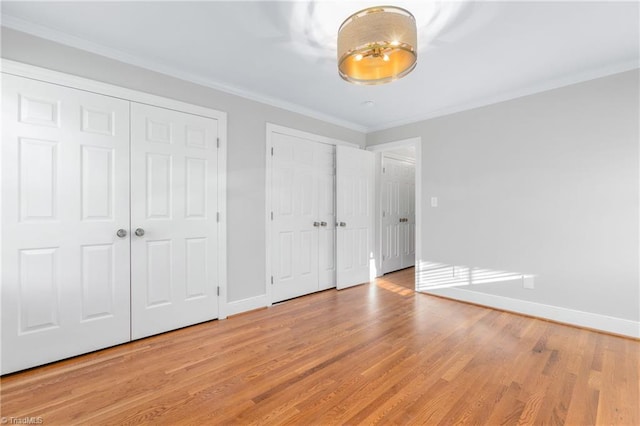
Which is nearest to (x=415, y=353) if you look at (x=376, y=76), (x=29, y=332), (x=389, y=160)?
(x=376, y=76)

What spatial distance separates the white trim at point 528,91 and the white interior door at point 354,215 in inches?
31.7

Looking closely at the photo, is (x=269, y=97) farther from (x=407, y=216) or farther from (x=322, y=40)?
(x=407, y=216)

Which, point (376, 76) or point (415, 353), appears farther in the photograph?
point (415, 353)

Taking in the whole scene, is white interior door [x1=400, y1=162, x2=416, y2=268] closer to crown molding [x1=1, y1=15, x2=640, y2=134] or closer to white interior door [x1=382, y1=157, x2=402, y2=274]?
white interior door [x1=382, y1=157, x2=402, y2=274]

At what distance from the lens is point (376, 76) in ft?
6.74

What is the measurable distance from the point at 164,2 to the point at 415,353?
305cm

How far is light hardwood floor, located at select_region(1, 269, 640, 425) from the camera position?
157 cm

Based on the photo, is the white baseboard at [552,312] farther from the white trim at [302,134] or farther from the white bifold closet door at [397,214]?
the white trim at [302,134]

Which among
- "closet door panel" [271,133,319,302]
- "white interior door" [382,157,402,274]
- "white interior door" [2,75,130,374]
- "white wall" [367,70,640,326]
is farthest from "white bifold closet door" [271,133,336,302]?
"white interior door" [2,75,130,374]

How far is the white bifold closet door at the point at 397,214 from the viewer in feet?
16.1

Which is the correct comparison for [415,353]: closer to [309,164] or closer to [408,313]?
[408,313]

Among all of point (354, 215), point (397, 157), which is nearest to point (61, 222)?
point (354, 215)

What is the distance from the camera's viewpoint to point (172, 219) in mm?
2658

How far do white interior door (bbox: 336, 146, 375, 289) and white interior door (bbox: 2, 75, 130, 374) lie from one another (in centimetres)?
256
